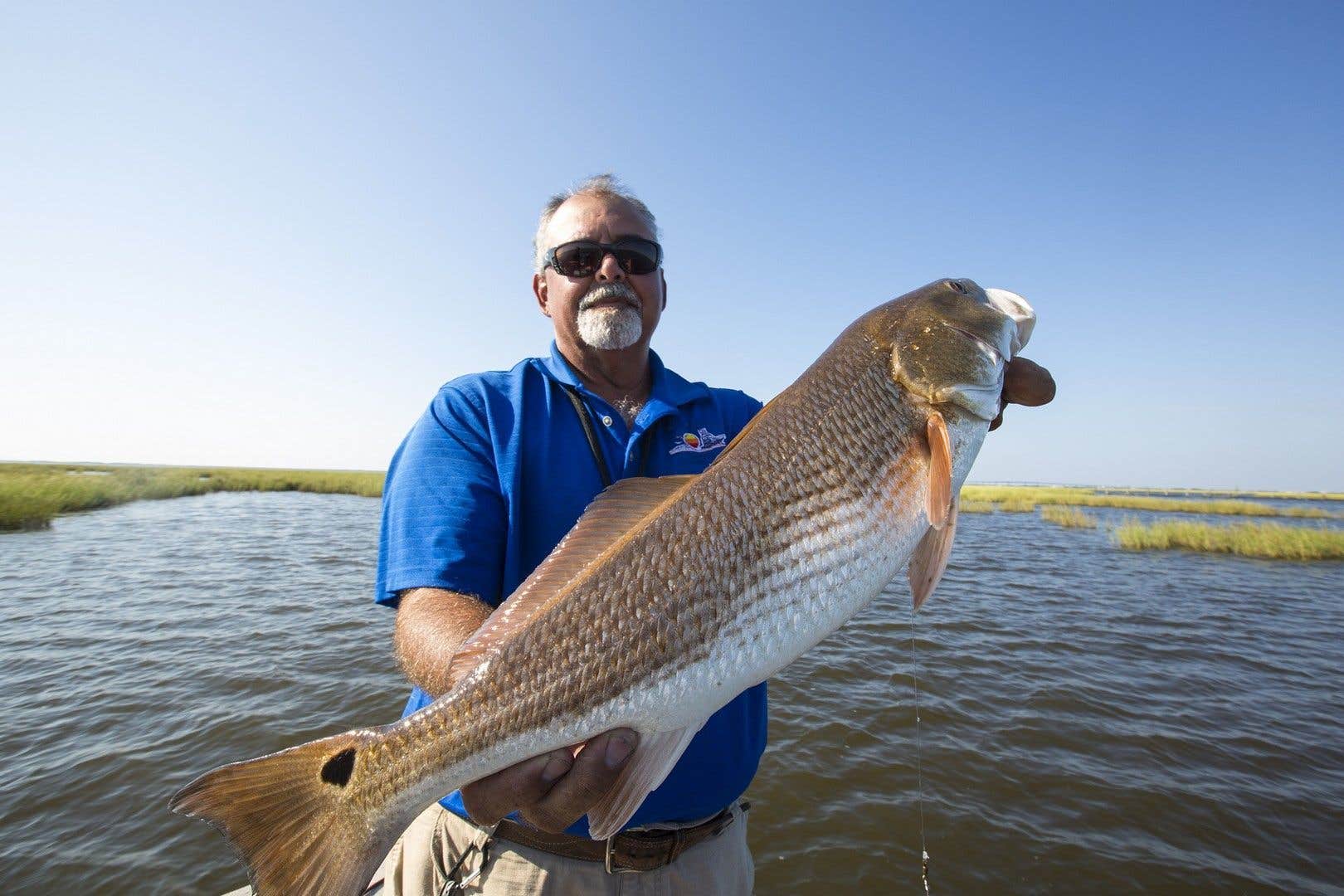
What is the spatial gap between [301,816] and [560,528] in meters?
1.22

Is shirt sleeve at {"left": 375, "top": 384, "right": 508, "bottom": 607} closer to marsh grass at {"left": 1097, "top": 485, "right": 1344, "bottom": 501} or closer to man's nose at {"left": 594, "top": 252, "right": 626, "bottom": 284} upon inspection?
man's nose at {"left": 594, "top": 252, "right": 626, "bottom": 284}

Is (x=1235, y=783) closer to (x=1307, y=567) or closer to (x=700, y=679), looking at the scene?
(x=700, y=679)

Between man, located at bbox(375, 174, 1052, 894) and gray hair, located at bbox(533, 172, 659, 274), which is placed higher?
Result: gray hair, located at bbox(533, 172, 659, 274)

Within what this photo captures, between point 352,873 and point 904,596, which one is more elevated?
point 352,873

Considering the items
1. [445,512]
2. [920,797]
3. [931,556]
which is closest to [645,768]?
[445,512]

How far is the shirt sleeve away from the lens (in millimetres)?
2035

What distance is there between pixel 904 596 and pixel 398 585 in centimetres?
1486

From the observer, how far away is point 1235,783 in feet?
20.9

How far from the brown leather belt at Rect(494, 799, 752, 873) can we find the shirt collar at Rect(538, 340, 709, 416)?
1810 millimetres

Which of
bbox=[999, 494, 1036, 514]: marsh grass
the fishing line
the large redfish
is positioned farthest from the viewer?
bbox=[999, 494, 1036, 514]: marsh grass

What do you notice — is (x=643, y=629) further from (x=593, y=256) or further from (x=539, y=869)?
(x=593, y=256)

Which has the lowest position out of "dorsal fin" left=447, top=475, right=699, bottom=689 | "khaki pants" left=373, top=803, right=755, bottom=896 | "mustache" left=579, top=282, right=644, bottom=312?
"khaki pants" left=373, top=803, right=755, bottom=896

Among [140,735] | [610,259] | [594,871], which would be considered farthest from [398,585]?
[140,735]

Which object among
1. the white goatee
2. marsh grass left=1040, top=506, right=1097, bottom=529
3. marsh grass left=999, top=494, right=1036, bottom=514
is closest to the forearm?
the white goatee
